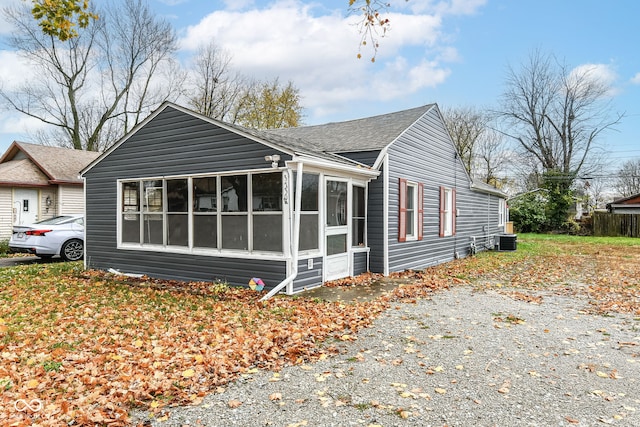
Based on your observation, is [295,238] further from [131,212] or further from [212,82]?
[212,82]

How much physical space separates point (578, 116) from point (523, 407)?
3611cm

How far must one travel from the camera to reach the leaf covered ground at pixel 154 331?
3445 mm

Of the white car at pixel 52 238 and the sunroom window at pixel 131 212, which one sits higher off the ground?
the sunroom window at pixel 131 212

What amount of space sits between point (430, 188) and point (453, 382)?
861 cm

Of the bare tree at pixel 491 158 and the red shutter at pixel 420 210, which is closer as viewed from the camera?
the red shutter at pixel 420 210

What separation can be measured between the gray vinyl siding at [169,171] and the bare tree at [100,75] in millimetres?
16177

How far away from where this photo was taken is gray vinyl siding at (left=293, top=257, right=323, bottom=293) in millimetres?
7520

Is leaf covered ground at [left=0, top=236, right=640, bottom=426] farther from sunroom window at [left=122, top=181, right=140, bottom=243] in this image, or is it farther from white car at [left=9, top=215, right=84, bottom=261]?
white car at [left=9, top=215, right=84, bottom=261]

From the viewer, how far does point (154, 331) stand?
530 centimetres

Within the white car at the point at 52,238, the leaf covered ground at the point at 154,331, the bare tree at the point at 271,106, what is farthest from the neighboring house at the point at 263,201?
the bare tree at the point at 271,106

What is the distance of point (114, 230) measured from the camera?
33.0 ft

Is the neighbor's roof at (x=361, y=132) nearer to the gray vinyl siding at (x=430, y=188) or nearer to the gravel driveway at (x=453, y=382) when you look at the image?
the gray vinyl siding at (x=430, y=188)

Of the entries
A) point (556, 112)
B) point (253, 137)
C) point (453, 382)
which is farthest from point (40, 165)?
point (556, 112)

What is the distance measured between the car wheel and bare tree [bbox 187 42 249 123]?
16.0 metres
